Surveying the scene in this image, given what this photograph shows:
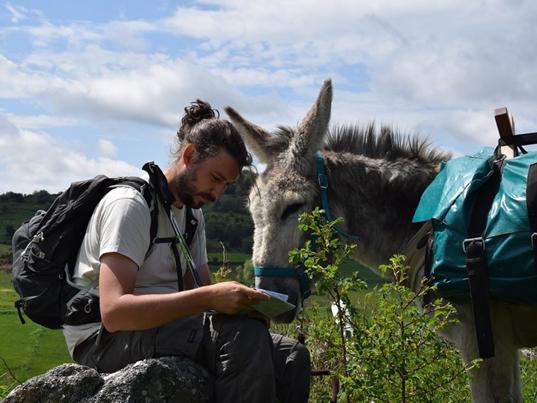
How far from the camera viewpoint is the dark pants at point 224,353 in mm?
3117

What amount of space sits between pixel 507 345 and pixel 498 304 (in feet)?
0.94

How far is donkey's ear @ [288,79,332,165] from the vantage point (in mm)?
4926

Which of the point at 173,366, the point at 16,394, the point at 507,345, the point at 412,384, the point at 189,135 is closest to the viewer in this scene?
the point at 16,394

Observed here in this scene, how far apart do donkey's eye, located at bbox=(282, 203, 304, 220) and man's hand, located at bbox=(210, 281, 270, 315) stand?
164 cm

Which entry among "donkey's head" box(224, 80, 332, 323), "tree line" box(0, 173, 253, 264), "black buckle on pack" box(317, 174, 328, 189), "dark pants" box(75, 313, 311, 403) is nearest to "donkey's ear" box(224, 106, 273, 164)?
"donkey's head" box(224, 80, 332, 323)

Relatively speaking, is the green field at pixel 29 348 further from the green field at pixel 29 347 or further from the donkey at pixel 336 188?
the donkey at pixel 336 188

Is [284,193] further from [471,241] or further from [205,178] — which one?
[471,241]

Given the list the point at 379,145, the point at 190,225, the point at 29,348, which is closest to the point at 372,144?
the point at 379,145

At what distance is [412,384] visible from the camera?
11.3 ft

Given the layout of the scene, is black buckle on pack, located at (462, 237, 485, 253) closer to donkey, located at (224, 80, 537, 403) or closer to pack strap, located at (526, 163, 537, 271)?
pack strap, located at (526, 163, 537, 271)

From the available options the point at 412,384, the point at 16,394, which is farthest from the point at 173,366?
the point at 412,384

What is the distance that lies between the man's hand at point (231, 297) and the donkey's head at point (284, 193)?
1.44 meters

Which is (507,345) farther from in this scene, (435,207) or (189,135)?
(189,135)

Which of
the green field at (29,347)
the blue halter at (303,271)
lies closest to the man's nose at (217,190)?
the blue halter at (303,271)
